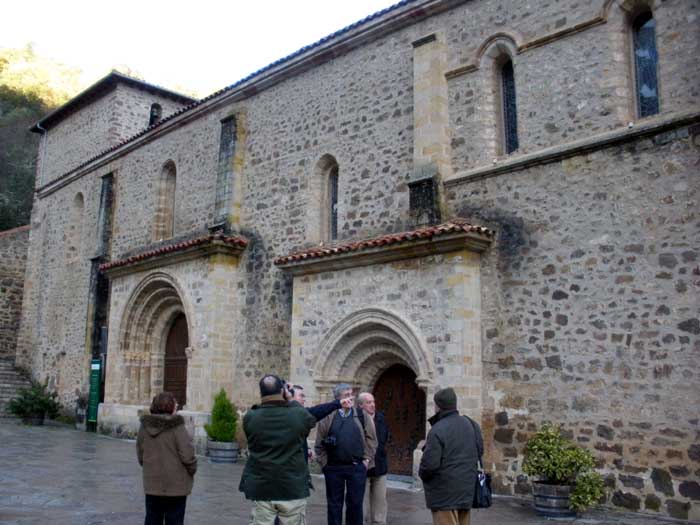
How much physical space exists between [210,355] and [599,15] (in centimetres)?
945

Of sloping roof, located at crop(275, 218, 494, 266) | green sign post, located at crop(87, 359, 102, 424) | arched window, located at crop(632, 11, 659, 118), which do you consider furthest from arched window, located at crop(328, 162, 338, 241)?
green sign post, located at crop(87, 359, 102, 424)

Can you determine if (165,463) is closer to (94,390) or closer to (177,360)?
(177,360)

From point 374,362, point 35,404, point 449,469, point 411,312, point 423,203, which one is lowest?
point 35,404

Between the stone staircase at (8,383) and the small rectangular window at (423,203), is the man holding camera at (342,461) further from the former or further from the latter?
the stone staircase at (8,383)

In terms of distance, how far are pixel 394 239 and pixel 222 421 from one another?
17.5 ft

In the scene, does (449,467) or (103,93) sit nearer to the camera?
(449,467)

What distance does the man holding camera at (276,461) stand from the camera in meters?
4.88

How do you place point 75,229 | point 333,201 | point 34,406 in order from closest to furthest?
point 333,201
point 34,406
point 75,229

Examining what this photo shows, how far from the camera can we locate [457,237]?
33.2 feet

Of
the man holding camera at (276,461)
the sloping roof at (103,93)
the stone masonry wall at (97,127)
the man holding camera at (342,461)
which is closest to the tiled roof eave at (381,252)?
the man holding camera at (342,461)

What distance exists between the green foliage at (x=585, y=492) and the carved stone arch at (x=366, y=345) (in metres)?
2.65

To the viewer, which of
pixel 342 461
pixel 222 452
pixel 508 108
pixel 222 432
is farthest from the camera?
pixel 222 432

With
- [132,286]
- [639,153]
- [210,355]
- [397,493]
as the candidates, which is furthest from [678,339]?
[132,286]

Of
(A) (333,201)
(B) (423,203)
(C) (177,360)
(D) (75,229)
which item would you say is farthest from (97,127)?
(B) (423,203)
